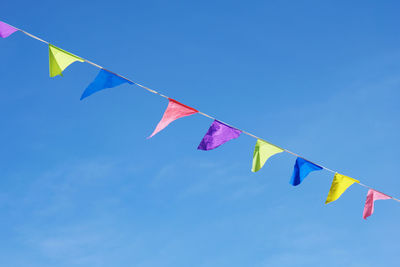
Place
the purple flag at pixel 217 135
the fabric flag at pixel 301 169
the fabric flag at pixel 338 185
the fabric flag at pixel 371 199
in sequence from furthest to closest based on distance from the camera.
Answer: the fabric flag at pixel 371 199, the fabric flag at pixel 338 185, the fabric flag at pixel 301 169, the purple flag at pixel 217 135

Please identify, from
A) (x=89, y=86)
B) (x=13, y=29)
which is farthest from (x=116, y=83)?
(x=13, y=29)

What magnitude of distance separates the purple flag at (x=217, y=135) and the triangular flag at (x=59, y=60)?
205cm

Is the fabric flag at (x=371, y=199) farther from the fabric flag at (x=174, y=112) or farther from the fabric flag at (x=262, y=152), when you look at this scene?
the fabric flag at (x=174, y=112)

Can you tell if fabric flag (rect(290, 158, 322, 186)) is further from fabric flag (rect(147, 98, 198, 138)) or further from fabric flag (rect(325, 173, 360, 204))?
fabric flag (rect(147, 98, 198, 138))

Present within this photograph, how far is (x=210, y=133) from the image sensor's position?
638cm

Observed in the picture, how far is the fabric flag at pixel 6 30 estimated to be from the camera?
227 inches

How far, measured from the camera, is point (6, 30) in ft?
19.0

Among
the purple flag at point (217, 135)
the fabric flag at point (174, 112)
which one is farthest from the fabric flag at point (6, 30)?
the purple flag at point (217, 135)

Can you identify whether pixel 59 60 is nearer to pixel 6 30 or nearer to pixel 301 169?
pixel 6 30

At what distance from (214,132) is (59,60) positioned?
7.78 feet

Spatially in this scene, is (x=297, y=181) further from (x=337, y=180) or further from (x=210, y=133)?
(x=210, y=133)

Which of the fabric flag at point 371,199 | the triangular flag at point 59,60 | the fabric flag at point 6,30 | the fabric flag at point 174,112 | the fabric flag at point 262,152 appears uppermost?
the fabric flag at point 6,30

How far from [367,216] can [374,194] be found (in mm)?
406

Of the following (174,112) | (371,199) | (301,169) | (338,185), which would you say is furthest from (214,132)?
(371,199)
